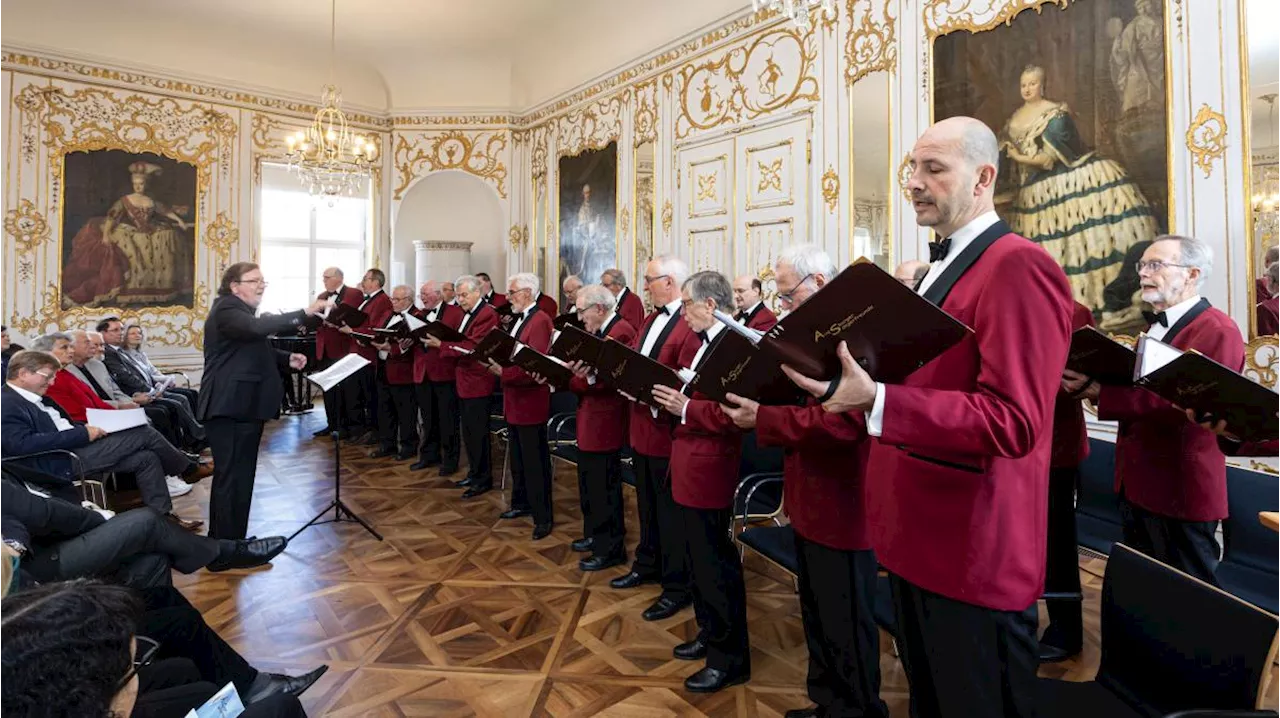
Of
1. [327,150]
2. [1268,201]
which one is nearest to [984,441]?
[1268,201]

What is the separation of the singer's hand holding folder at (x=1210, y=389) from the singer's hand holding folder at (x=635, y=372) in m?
1.54

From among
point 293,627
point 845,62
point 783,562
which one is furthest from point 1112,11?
point 293,627

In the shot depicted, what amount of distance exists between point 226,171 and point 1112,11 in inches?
402

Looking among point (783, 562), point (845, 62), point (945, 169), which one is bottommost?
point (783, 562)

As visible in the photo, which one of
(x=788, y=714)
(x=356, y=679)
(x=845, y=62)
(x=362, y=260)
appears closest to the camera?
(x=788, y=714)

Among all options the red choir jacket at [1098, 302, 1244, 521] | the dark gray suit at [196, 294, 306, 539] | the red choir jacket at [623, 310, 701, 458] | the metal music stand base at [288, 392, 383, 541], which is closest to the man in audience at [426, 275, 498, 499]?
the metal music stand base at [288, 392, 383, 541]

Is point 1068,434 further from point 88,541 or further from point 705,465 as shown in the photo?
point 88,541

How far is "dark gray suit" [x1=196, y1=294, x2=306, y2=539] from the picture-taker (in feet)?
13.5

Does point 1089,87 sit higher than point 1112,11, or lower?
lower

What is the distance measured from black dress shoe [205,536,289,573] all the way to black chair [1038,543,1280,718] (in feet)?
13.2

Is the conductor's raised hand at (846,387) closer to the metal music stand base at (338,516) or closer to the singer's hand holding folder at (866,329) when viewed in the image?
the singer's hand holding folder at (866,329)

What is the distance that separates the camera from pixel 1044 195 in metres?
4.61

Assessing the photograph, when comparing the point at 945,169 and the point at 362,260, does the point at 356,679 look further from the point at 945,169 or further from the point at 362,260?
the point at 362,260

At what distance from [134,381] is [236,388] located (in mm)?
3610
